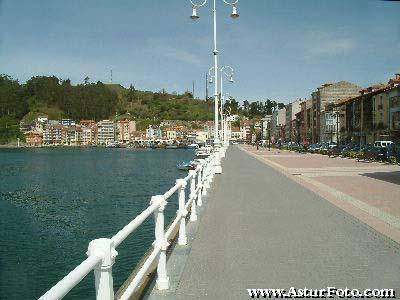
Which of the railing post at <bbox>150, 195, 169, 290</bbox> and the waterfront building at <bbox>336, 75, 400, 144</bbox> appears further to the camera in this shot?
the waterfront building at <bbox>336, 75, 400, 144</bbox>

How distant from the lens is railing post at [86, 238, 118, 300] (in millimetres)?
3322

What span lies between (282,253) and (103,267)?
4.33m

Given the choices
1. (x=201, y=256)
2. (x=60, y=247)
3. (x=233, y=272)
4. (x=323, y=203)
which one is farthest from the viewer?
(x=60, y=247)

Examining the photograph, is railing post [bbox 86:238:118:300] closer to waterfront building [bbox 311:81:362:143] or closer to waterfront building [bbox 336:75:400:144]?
waterfront building [bbox 336:75:400:144]

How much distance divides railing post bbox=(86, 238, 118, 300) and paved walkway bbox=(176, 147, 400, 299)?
202 centimetres

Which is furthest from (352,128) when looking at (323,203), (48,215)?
(323,203)

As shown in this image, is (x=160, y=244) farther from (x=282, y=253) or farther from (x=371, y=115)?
(x=371, y=115)

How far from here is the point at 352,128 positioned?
88.4 meters

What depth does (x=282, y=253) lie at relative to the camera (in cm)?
721

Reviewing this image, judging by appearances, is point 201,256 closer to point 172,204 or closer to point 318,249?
point 318,249

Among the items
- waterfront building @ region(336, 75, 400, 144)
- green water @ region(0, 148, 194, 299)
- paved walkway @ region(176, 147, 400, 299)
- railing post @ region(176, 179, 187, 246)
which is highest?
waterfront building @ region(336, 75, 400, 144)

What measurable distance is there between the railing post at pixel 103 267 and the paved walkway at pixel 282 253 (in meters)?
2.02

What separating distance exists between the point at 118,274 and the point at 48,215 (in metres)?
13.9

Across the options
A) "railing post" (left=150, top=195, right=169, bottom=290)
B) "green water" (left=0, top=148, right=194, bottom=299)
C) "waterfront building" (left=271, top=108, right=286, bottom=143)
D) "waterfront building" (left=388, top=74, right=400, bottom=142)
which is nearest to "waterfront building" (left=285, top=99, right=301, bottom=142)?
"waterfront building" (left=271, top=108, right=286, bottom=143)
